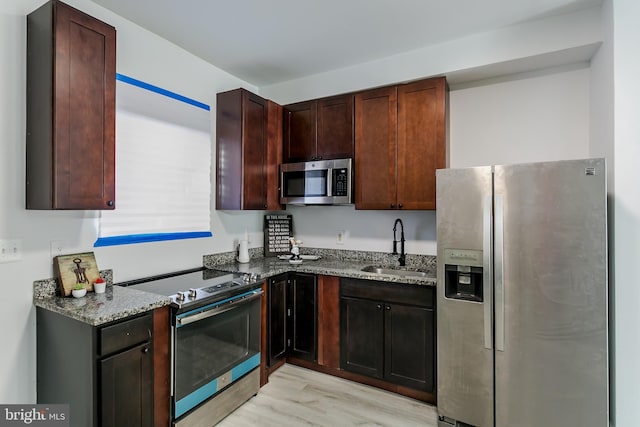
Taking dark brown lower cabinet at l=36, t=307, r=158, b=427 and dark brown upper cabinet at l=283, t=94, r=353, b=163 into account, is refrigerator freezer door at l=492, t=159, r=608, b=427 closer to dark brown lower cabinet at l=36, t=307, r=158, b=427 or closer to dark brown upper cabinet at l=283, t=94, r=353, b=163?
dark brown upper cabinet at l=283, t=94, r=353, b=163

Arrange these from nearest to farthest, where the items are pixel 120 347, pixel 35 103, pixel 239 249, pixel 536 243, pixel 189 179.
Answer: pixel 120 347, pixel 35 103, pixel 536 243, pixel 189 179, pixel 239 249

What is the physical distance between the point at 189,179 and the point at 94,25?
4.10 ft

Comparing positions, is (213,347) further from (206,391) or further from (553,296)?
(553,296)

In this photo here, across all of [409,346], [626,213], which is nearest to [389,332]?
[409,346]

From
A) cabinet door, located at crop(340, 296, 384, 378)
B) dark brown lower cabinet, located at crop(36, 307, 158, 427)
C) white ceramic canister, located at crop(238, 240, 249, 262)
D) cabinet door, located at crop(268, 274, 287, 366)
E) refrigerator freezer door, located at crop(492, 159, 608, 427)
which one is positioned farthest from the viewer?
white ceramic canister, located at crop(238, 240, 249, 262)

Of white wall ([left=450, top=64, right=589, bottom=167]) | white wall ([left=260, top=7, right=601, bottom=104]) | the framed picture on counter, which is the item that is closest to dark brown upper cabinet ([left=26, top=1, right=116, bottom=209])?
the framed picture on counter

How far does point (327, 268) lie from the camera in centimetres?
290

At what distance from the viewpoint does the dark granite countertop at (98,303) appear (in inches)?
62.5

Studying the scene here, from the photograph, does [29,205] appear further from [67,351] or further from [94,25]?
[94,25]

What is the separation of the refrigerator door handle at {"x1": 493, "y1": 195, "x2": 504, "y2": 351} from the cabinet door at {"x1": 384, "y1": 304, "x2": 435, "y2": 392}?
491mm

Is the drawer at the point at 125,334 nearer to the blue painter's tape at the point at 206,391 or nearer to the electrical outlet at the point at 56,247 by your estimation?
the blue painter's tape at the point at 206,391

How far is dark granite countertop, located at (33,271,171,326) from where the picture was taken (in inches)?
62.5

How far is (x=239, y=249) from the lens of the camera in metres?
3.18

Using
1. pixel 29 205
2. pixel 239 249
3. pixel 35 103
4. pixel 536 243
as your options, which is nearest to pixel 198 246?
pixel 239 249
